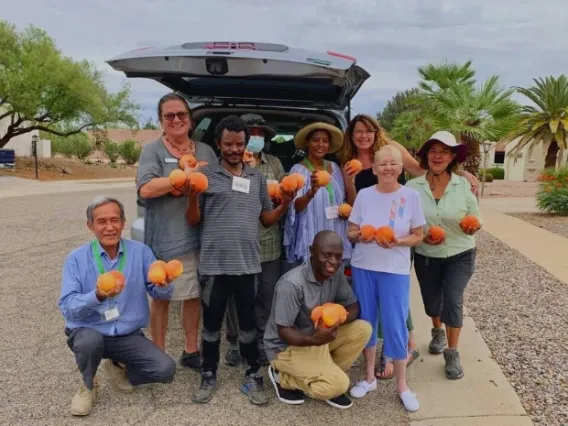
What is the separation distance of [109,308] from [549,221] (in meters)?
13.5

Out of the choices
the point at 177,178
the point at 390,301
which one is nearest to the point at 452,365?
the point at 390,301

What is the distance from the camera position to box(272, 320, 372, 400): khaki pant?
11.0 ft

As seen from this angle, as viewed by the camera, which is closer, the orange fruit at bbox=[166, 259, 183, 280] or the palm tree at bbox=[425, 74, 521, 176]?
the orange fruit at bbox=[166, 259, 183, 280]

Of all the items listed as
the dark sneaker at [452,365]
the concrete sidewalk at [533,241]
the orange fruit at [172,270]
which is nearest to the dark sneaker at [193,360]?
the orange fruit at [172,270]

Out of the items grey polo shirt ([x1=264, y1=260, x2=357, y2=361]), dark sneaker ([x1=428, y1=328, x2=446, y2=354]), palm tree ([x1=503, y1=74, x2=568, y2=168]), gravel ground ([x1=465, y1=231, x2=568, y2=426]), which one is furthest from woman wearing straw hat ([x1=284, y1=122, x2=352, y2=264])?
palm tree ([x1=503, y1=74, x2=568, y2=168])

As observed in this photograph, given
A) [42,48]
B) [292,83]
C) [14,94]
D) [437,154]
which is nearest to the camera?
[437,154]

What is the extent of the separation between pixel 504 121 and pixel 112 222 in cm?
1545

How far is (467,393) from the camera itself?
362 cm

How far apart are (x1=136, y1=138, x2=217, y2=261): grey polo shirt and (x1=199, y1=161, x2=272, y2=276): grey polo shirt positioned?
6.1 inches

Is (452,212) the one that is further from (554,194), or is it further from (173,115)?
(554,194)

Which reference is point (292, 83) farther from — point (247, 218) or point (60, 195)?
point (60, 195)

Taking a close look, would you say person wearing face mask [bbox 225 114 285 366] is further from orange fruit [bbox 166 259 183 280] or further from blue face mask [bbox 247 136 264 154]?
orange fruit [bbox 166 259 183 280]

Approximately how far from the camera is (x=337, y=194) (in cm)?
384

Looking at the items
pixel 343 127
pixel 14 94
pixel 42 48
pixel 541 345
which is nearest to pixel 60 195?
pixel 14 94
